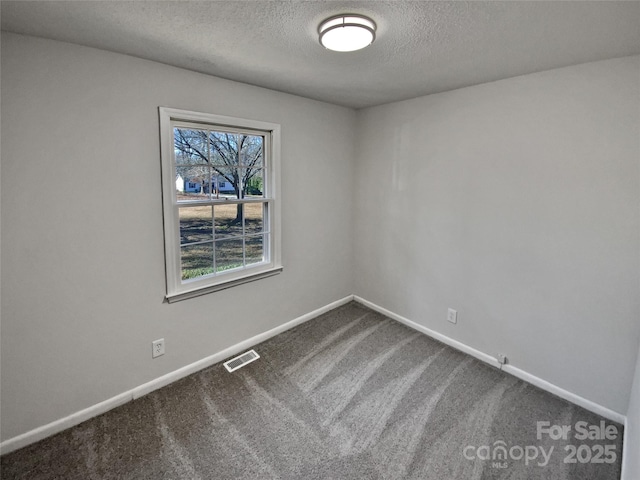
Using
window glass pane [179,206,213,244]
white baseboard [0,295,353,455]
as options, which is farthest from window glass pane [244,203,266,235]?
white baseboard [0,295,353,455]

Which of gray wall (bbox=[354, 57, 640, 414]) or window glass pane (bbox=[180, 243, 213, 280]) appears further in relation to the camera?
window glass pane (bbox=[180, 243, 213, 280])

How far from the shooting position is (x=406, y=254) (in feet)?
10.7

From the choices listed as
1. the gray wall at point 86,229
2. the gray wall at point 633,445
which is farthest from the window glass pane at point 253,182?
the gray wall at point 633,445

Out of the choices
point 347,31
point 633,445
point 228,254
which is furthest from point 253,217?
point 633,445

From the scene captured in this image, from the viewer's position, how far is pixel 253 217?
2.88 metres

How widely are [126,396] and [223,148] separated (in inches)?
76.4

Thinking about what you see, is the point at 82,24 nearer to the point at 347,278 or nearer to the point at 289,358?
the point at 289,358

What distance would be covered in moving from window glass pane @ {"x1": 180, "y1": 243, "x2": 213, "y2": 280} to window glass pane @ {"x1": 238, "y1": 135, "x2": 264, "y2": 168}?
777 mm

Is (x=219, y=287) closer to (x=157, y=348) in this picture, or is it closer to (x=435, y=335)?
(x=157, y=348)

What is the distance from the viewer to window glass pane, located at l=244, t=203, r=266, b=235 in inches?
111

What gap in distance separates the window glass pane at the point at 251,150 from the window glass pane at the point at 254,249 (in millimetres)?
660

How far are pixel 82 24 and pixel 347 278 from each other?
3.12 m

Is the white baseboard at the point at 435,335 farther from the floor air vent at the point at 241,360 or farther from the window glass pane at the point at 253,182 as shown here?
A: the window glass pane at the point at 253,182

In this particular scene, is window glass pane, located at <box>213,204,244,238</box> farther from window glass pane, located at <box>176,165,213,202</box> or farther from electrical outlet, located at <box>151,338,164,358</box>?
electrical outlet, located at <box>151,338,164,358</box>
